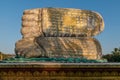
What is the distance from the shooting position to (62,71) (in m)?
6.54

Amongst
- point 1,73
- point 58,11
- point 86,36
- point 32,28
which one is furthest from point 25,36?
point 1,73

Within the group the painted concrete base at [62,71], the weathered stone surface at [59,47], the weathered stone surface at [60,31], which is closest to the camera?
the painted concrete base at [62,71]

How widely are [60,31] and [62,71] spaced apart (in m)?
22.9

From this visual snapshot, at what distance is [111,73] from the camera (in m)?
6.55

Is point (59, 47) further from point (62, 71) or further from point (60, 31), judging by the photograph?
point (62, 71)

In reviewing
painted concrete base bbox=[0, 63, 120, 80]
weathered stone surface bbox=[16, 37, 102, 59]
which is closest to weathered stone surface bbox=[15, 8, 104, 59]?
weathered stone surface bbox=[16, 37, 102, 59]

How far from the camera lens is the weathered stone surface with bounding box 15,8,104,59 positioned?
2909cm

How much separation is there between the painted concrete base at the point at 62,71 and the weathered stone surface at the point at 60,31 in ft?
72.8

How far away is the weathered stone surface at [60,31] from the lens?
1145 inches

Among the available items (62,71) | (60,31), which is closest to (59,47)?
(60,31)

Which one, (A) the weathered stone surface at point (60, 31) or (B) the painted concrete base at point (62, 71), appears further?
(A) the weathered stone surface at point (60, 31)

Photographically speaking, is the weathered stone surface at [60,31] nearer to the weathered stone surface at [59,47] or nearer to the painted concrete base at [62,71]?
the weathered stone surface at [59,47]

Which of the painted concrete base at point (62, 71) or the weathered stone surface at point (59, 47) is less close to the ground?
the weathered stone surface at point (59, 47)

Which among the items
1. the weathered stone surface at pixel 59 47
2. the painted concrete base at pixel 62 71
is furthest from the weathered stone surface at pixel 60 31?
the painted concrete base at pixel 62 71
